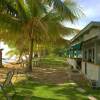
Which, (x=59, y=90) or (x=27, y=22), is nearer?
(x=59, y=90)

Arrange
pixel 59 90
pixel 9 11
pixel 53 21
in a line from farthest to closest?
1. pixel 53 21
2. pixel 9 11
3. pixel 59 90

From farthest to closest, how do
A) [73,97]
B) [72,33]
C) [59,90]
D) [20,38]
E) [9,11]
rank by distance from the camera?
[72,33]
[20,38]
[9,11]
[59,90]
[73,97]

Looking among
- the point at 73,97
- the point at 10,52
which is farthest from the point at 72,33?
the point at 10,52

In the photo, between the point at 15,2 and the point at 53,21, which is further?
the point at 53,21

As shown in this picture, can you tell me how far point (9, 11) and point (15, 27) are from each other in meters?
7.20

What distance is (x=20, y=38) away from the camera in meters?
26.5

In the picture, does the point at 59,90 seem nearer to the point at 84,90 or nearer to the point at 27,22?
the point at 84,90

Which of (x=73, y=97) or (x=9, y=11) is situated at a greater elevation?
(x=9, y=11)

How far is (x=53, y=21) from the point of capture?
24234 mm

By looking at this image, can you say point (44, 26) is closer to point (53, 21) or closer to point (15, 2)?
point (53, 21)

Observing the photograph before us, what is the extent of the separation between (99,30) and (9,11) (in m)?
4.68

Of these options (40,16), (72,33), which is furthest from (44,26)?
(72,33)

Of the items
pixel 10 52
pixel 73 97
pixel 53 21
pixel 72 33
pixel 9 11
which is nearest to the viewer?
pixel 73 97

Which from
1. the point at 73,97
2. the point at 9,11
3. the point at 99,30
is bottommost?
the point at 73,97
